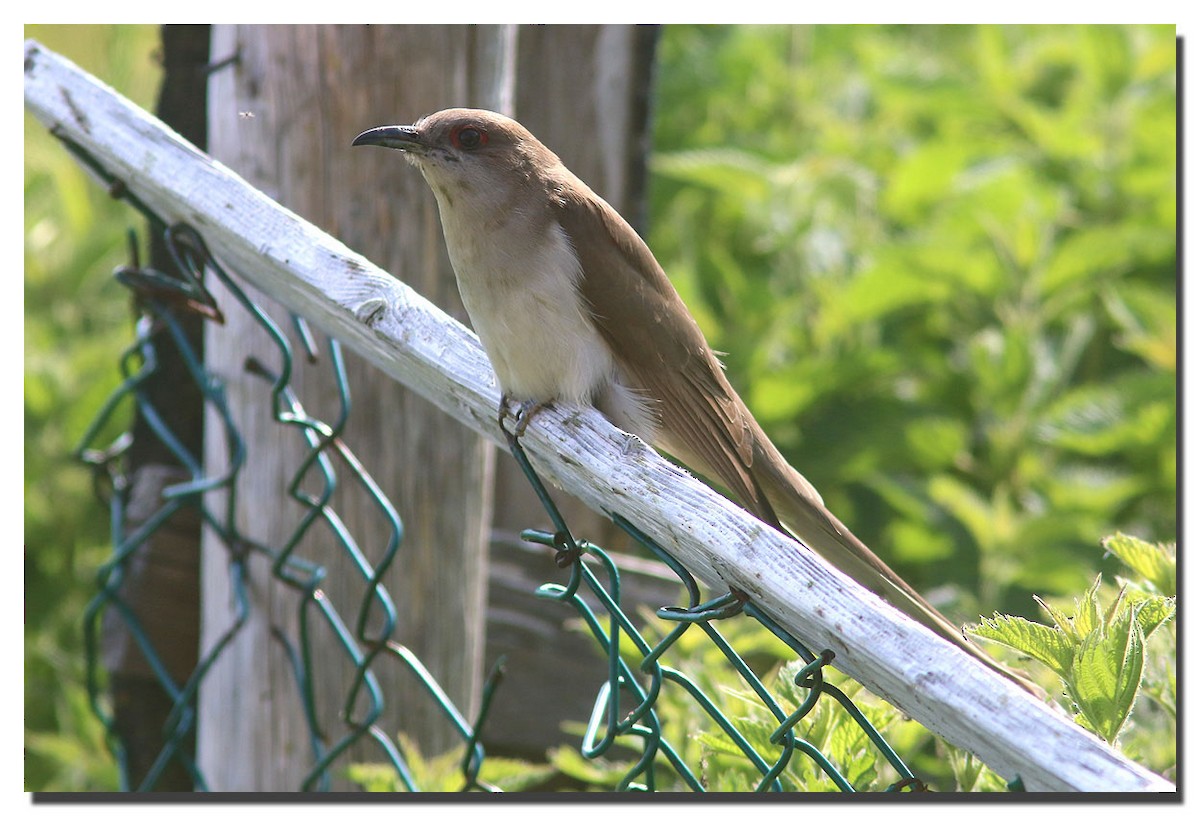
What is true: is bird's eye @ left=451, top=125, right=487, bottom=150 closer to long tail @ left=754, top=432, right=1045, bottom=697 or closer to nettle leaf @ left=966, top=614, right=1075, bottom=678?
long tail @ left=754, top=432, right=1045, bottom=697

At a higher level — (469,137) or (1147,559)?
(469,137)

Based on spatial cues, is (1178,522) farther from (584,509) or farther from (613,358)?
(584,509)

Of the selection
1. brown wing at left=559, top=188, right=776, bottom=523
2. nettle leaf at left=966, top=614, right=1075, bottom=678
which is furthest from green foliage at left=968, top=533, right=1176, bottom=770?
brown wing at left=559, top=188, right=776, bottom=523

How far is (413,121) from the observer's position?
5.32 ft

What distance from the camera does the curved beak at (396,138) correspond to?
4.59 feet

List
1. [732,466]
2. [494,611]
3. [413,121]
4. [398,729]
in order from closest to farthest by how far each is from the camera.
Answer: [732,466], [413,121], [398,729], [494,611]

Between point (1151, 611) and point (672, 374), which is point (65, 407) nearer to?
point (672, 374)

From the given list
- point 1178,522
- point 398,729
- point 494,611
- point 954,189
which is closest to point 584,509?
point 494,611

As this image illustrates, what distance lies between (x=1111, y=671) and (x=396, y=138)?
3.16 feet

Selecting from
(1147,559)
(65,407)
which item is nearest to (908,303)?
(1147,559)

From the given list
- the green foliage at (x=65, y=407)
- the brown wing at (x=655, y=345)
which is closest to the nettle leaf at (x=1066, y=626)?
the brown wing at (x=655, y=345)

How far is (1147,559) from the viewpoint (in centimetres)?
126

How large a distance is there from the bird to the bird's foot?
9cm
